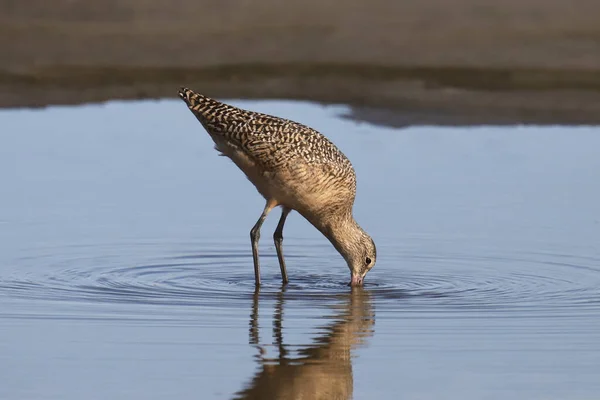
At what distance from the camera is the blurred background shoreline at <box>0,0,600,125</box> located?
681 inches

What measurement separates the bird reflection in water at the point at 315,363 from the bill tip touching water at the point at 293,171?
164 cm

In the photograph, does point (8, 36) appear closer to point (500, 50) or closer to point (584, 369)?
point (500, 50)

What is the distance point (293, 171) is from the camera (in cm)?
1042

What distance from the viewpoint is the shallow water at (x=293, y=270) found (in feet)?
23.7

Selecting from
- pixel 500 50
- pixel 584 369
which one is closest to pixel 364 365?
pixel 584 369

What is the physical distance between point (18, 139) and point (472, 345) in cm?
815

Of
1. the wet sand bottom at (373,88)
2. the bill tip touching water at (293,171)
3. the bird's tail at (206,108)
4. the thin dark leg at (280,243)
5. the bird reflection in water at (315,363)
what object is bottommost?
the bird reflection in water at (315,363)

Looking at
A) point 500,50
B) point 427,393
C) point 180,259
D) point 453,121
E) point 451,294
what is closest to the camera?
point 427,393

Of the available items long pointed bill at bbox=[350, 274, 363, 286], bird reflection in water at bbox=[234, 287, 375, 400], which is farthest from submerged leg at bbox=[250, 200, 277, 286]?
bird reflection in water at bbox=[234, 287, 375, 400]

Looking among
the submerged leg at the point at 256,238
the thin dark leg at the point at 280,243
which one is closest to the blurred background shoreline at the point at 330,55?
the thin dark leg at the point at 280,243

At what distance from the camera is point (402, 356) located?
7598 mm

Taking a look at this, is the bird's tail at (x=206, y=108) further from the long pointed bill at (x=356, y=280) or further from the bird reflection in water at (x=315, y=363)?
the bird reflection in water at (x=315, y=363)

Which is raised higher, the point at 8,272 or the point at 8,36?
the point at 8,36

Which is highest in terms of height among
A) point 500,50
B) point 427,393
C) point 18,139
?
point 500,50
